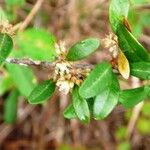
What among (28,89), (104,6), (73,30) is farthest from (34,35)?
(104,6)

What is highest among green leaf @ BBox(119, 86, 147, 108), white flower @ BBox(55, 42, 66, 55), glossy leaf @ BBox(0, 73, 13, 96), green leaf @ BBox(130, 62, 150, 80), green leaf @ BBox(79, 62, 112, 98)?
white flower @ BBox(55, 42, 66, 55)

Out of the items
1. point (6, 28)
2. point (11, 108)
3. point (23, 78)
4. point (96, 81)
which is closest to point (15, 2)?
point (23, 78)

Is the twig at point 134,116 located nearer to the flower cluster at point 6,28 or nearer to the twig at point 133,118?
the twig at point 133,118

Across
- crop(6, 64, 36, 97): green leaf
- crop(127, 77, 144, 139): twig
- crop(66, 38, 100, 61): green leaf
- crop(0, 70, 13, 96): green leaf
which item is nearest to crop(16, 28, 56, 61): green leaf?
crop(6, 64, 36, 97): green leaf

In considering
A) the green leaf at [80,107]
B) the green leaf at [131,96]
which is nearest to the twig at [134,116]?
the green leaf at [131,96]

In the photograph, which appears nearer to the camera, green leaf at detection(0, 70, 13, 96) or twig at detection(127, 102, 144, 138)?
green leaf at detection(0, 70, 13, 96)

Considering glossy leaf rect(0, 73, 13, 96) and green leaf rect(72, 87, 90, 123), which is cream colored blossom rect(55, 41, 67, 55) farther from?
glossy leaf rect(0, 73, 13, 96)

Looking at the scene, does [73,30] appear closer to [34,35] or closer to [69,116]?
[34,35]
